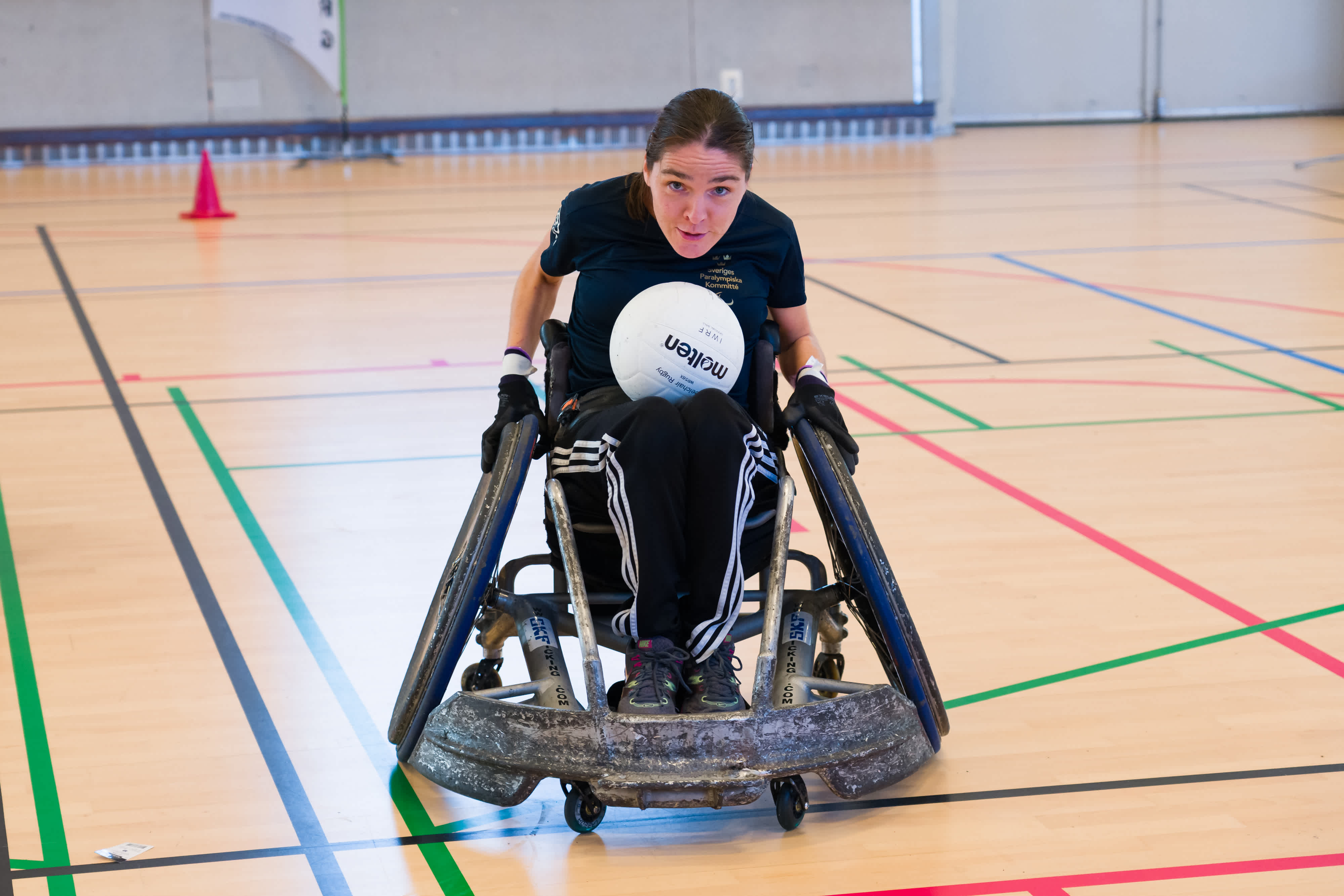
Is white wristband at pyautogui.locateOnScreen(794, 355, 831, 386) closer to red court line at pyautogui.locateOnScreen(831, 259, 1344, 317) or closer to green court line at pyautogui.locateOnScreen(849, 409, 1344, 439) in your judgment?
green court line at pyautogui.locateOnScreen(849, 409, 1344, 439)

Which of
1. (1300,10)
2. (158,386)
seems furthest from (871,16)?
(158,386)

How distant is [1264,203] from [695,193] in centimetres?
1000

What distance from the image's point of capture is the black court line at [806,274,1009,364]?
6824mm

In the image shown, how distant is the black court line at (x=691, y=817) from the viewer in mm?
2607

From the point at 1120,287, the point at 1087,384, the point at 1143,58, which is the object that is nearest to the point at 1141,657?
the point at 1087,384

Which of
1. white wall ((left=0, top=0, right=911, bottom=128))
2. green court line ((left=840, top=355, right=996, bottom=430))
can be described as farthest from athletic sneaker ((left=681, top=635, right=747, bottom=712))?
white wall ((left=0, top=0, right=911, bottom=128))

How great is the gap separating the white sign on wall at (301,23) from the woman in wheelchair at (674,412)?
13.6 metres

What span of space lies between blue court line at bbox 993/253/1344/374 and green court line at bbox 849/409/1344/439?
2.53ft

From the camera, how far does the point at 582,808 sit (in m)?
2.69

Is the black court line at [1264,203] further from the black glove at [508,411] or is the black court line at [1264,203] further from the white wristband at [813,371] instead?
the black glove at [508,411]

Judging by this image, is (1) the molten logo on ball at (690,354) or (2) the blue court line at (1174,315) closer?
(1) the molten logo on ball at (690,354)

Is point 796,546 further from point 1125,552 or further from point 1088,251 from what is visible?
point 1088,251

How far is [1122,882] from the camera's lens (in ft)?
8.31

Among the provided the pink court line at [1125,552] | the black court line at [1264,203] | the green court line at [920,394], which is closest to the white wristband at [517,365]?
the pink court line at [1125,552]
